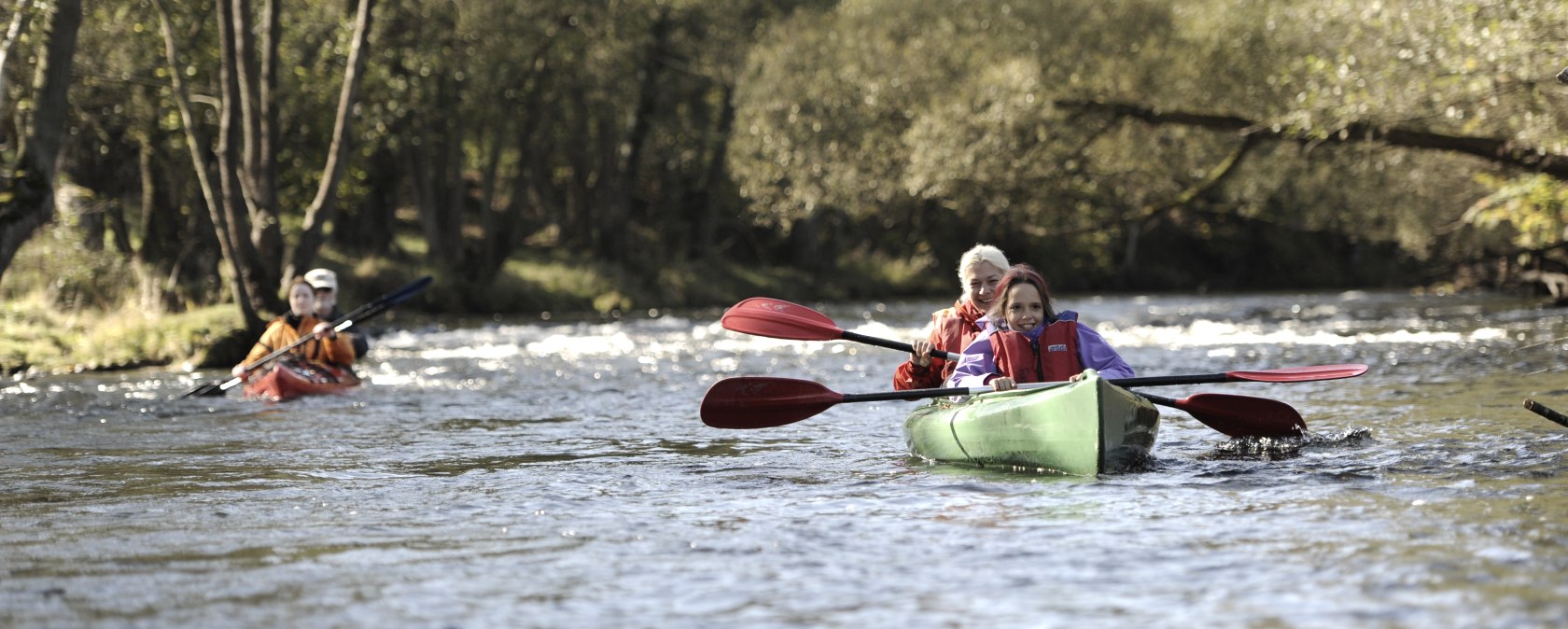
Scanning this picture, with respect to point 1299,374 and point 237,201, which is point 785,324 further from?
point 237,201

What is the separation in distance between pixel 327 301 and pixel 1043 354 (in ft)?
24.0

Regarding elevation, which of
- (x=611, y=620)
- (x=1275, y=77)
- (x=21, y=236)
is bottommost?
(x=611, y=620)

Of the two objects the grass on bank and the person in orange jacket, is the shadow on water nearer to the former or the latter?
the person in orange jacket

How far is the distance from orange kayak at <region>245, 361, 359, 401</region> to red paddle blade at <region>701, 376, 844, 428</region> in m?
5.33

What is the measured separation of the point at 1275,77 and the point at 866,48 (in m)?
5.80

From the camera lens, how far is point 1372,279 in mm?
44031

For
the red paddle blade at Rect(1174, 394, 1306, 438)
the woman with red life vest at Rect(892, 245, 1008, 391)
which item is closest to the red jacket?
the woman with red life vest at Rect(892, 245, 1008, 391)

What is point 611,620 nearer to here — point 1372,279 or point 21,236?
point 21,236

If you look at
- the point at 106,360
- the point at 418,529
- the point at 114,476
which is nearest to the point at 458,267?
the point at 106,360

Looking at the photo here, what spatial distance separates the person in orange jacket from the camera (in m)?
12.8

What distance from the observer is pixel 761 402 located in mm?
8281

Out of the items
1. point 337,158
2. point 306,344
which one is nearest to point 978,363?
point 306,344

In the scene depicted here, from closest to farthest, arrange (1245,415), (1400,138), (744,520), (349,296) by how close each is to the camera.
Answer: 1. (744,520)
2. (1245,415)
3. (1400,138)
4. (349,296)

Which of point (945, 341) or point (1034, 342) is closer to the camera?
point (1034, 342)
